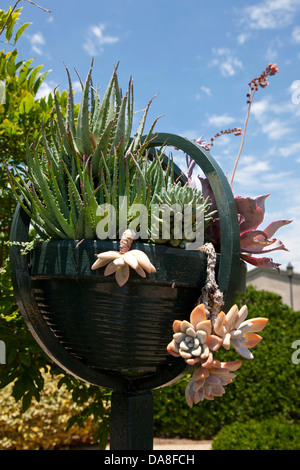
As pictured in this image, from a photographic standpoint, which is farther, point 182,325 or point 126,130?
point 126,130

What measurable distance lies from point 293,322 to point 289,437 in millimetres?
2285

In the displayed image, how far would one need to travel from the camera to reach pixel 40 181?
111 centimetres

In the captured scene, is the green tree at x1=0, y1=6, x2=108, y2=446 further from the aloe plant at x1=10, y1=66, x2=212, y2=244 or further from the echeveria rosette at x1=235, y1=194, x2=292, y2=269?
the echeveria rosette at x1=235, y1=194, x2=292, y2=269

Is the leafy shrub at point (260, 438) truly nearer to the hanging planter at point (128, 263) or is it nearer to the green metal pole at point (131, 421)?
the green metal pole at point (131, 421)

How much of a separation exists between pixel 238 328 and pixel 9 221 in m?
1.68

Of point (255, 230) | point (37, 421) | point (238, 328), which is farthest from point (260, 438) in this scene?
point (238, 328)

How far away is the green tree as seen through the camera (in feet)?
5.38

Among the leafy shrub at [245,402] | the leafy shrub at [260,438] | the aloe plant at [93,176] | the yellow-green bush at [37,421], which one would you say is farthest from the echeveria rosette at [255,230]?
the leafy shrub at [245,402]

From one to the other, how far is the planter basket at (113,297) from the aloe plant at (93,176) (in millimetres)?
59

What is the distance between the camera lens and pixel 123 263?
36.1 inches

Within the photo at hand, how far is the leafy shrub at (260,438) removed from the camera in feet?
13.3

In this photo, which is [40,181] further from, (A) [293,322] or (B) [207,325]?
(A) [293,322]

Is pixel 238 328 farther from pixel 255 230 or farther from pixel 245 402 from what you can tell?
pixel 245 402
